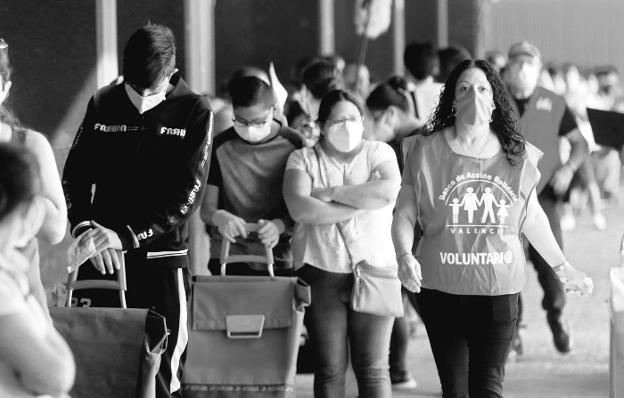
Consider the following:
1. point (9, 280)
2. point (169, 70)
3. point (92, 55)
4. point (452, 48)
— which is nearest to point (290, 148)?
point (169, 70)

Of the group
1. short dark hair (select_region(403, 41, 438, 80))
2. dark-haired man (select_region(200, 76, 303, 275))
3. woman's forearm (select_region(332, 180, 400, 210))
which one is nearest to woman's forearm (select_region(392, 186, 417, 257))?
woman's forearm (select_region(332, 180, 400, 210))

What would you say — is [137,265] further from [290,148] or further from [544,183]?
[544,183]

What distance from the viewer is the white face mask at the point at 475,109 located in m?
5.25

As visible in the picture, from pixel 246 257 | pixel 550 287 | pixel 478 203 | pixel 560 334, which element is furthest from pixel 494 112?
pixel 560 334

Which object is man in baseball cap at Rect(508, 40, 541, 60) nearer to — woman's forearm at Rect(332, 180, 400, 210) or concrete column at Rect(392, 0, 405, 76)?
woman's forearm at Rect(332, 180, 400, 210)

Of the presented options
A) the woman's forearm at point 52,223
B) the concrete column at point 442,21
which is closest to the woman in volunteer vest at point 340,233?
the woman's forearm at point 52,223

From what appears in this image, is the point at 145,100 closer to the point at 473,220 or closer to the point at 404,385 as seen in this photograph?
the point at 473,220

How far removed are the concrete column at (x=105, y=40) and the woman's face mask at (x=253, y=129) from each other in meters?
1.67

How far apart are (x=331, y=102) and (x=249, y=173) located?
51 cm

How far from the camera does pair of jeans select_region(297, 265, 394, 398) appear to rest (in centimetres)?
592

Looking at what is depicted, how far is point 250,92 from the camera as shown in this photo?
6094 millimetres

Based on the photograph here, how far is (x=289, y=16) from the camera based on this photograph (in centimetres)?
1542

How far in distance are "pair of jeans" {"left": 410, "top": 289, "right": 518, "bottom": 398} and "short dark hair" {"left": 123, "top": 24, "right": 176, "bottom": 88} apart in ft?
4.35

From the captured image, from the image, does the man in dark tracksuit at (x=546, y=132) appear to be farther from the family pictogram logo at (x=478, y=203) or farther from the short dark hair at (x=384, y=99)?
the family pictogram logo at (x=478, y=203)
